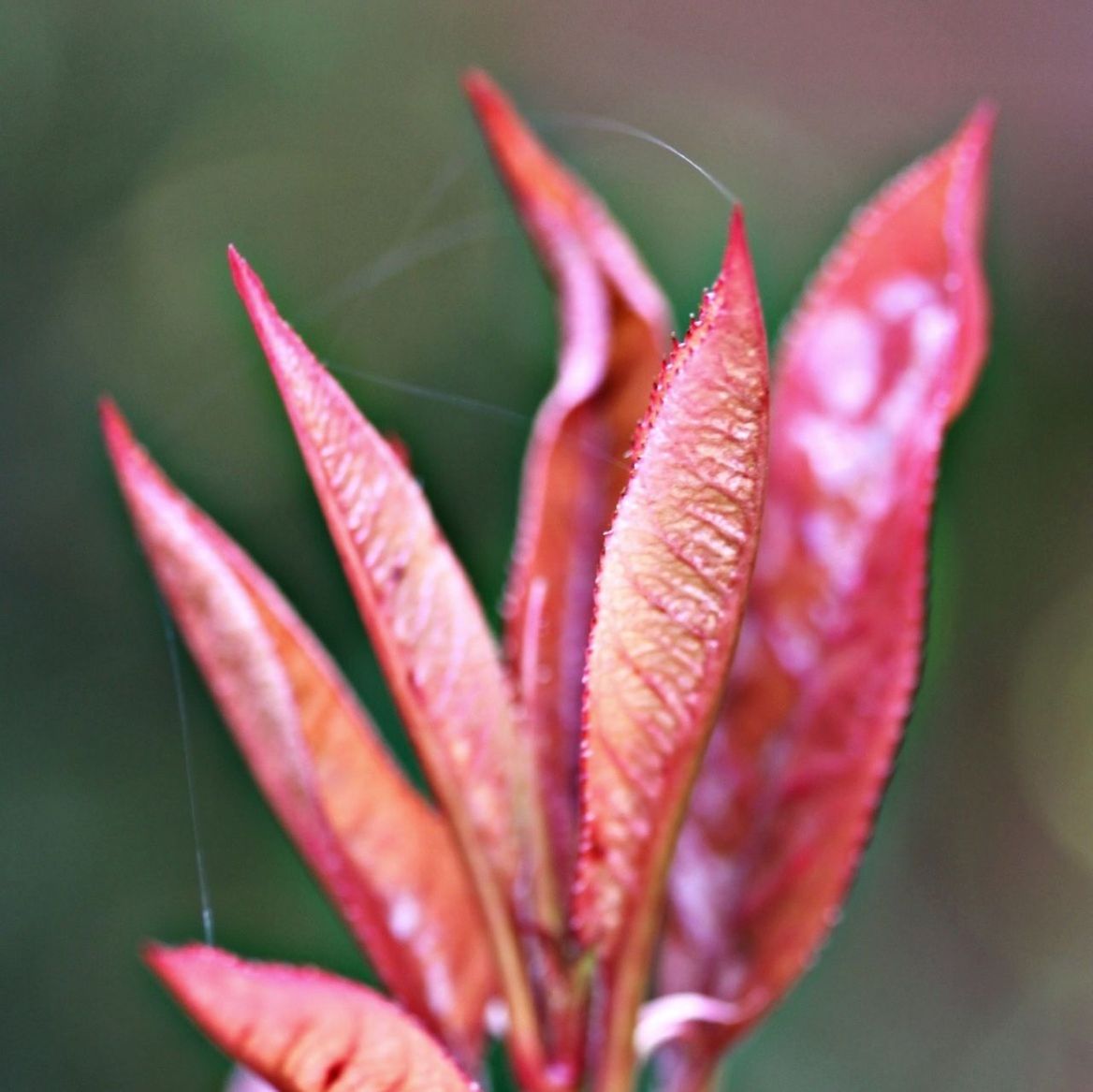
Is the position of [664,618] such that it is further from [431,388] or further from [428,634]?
[431,388]

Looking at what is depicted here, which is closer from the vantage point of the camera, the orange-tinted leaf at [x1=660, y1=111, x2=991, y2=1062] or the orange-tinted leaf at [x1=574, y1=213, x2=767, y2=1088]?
the orange-tinted leaf at [x1=574, y1=213, x2=767, y2=1088]

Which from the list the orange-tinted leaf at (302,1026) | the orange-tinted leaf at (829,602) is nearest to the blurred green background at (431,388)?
the orange-tinted leaf at (829,602)

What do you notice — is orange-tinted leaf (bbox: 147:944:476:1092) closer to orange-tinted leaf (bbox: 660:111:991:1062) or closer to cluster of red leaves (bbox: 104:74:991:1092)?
cluster of red leaves (bbox: 104:74:991:1092)

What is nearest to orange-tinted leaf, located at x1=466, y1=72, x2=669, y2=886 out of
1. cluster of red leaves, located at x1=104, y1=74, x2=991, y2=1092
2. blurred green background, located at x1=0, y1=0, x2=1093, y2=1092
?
cluster of red leaves, located at x1=104, y1=74, x2=991, y2=1092

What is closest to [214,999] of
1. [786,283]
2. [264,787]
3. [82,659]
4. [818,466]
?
[264,787]

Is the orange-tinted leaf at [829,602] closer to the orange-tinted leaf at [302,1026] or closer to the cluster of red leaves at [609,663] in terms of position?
the cluster of red leaves at [609,663]

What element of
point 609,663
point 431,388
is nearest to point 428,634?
point 609,663
